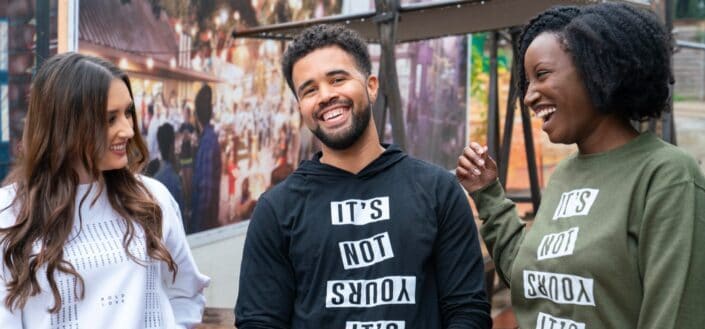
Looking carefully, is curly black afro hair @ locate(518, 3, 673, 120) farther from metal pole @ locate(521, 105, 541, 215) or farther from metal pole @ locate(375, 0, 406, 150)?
metal pole @ locate(521, 105, 541, 215)

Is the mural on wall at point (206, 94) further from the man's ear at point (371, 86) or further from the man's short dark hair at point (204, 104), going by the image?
the man's ear at point (371, 86)

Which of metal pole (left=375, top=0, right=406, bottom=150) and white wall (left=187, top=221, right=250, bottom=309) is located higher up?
metal pole (left=375, top=0, right=406, bottom=150)

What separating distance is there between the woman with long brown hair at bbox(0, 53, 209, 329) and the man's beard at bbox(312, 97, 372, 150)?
0.52m

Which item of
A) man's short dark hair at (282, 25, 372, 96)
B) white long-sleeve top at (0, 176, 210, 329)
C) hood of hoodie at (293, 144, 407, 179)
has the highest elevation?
man's short dark hair at (282, 25, 372, 96)

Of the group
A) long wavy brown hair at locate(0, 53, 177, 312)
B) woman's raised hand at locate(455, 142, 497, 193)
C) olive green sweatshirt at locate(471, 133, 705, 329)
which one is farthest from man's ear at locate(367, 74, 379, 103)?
long wavy brown hair at locate(0, 53, 177, 312)

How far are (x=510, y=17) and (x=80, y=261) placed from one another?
10.7ft

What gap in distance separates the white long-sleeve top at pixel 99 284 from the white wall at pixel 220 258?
311cm

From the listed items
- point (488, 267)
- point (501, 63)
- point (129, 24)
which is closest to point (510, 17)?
point (488, 267)

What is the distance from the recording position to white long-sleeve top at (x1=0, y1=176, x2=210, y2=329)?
7.36ft

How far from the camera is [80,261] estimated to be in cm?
227

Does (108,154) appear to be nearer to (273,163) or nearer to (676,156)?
(676,156)

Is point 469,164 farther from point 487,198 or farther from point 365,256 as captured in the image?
point 365,256

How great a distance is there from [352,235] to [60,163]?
766 millimetres

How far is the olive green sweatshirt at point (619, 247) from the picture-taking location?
5.74 ft
